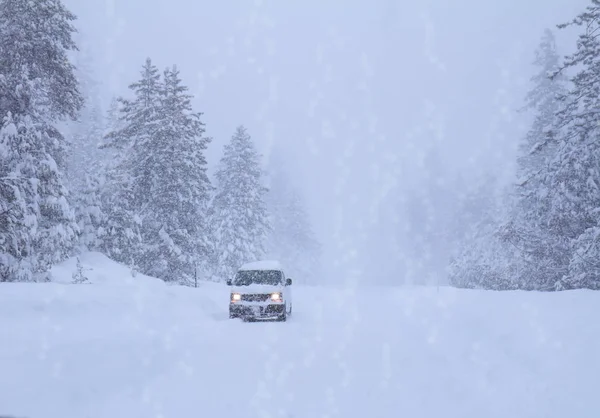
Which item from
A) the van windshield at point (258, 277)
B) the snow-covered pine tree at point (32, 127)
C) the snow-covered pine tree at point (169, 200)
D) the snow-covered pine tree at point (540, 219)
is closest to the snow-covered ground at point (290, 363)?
the van windshield at point (258, 277)

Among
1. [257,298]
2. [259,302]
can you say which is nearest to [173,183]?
[257,298]

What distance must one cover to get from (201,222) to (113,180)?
516cm

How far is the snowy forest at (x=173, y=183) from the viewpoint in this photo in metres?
18.5

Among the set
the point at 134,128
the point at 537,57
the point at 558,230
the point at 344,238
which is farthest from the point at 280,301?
the point at 344,238

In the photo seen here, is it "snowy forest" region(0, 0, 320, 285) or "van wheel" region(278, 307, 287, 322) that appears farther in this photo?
"snowy forest" region(0, 0, 320, 285)

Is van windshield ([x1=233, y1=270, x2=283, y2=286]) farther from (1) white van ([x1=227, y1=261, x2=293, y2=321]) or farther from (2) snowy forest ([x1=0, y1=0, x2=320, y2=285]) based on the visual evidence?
(2) snowy forest ([x1=0, y1=0, x2=320, y2=285])

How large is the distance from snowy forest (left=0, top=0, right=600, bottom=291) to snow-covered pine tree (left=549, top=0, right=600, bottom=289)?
52 millimetres

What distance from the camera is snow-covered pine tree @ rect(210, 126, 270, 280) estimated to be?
42.8 meters

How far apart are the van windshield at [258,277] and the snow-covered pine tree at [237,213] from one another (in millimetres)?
22730

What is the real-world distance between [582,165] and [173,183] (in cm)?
1896

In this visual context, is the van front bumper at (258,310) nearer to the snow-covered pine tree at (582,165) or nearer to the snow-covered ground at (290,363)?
the snow-covered ground at (290,363)

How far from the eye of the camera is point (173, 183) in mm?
29078

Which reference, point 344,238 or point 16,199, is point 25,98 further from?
point 344,238

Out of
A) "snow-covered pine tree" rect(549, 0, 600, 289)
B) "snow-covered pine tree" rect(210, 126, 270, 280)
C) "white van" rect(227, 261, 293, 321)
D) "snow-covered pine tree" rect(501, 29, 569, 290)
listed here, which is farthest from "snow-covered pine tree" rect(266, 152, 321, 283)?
"white van" rect(227, 261, 293, 321)
